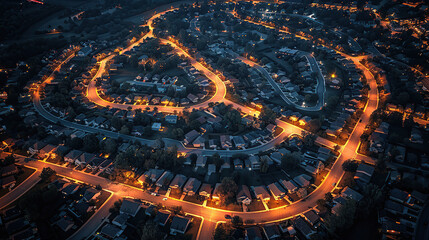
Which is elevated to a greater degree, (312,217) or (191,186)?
(312,217)

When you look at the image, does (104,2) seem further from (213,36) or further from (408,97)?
(408,97)

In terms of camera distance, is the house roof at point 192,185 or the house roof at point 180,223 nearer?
the house roof at point 180,223

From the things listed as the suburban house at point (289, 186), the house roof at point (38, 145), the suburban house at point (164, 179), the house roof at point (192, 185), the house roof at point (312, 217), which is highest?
the suburban house at point (289, 186)

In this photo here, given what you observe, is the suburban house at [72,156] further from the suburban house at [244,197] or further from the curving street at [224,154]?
the suburban house at [244,197]

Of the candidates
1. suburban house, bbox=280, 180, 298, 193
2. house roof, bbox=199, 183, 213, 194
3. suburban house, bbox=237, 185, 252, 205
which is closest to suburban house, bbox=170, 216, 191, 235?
house roof, bbox=199, 183, 213, 194

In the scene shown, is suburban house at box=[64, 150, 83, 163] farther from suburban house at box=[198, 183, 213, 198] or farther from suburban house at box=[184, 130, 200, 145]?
suburban house at box=[198, 183, 213, 198]

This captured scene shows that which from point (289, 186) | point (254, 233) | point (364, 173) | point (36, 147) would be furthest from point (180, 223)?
point (36, 147)

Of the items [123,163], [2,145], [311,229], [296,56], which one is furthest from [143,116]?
[296,56]

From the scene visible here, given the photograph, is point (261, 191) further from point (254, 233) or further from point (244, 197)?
point (254, 233)

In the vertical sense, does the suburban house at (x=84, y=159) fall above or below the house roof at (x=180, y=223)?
below

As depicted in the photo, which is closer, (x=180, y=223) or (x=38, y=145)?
(x=180, y=223)

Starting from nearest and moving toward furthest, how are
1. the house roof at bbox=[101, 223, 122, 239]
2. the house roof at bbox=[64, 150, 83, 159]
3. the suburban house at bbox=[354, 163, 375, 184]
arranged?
1. the house roof at bbox=[101, 223, 122, 239]
2. the suburban house at bbox=[354, 163, 375, 184]
3. the house roof at bbox=[64, 150, 83, 159]

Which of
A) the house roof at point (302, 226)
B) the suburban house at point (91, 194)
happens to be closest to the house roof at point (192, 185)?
the suburban house at point (91, 194)

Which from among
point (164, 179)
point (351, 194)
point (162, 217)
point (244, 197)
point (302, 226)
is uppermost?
point (351, 194)
